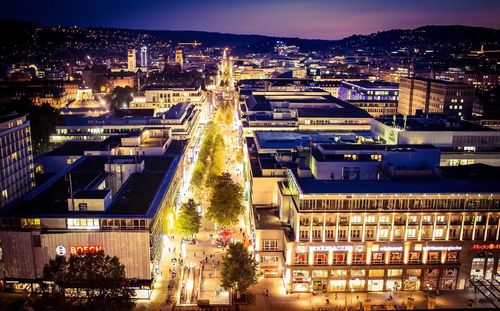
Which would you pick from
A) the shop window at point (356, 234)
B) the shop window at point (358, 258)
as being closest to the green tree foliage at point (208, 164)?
the shop window at point (356, 234)

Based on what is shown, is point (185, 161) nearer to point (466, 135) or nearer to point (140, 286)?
point (140, 286)

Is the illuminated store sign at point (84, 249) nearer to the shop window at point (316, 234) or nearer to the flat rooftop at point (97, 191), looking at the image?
the flat rooftop at point (97, 191)

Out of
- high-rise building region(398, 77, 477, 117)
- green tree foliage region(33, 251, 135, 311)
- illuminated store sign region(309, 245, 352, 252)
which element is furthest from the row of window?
high-rise building region(398, 77, 477, 117)

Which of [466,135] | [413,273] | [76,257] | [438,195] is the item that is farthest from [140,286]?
[466,135]

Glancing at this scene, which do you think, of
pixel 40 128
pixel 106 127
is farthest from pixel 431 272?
pixel 40 128

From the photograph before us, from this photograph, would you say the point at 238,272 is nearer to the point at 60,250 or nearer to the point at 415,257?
the point at 60,250

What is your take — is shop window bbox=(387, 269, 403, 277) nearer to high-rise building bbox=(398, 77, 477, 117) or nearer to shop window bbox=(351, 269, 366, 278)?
shop window bbox=(351, 269, 366, 278)

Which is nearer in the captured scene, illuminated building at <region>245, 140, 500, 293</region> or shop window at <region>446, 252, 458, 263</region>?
illuminated building at <region>245, 140, 500, 293</region>
